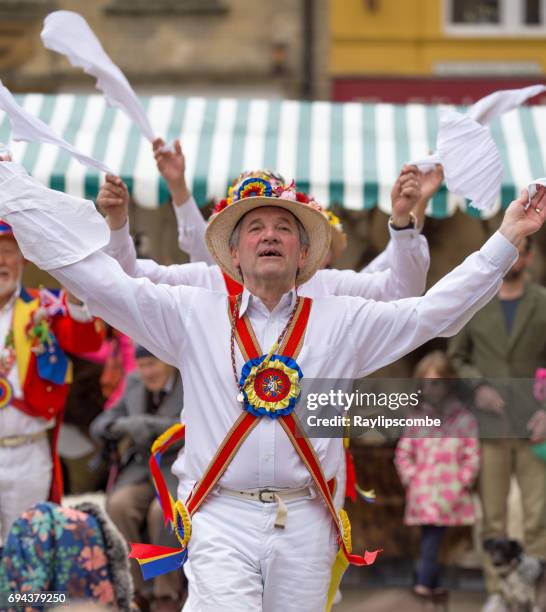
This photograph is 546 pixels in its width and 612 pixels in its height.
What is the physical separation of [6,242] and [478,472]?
322 centimetres

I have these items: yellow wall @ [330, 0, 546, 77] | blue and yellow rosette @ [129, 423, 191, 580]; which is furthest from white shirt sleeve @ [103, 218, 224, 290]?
yellow wall @ [330, 0, 546, 77]

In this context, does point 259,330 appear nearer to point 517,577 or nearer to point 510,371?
point 517,577

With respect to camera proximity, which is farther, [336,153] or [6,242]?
[336,153]

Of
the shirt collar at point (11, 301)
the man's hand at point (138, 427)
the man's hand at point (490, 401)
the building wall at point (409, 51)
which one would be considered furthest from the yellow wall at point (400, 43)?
the shirt collar at point (11, 301)

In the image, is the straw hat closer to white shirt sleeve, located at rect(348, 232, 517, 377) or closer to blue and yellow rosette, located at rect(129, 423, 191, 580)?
white shirt sleeve, located at rect(348, 232, 517, 377)

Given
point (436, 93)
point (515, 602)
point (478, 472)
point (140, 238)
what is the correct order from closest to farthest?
point (515, 602)
point (478, 472)
point (140, 238)
point (436, 93)

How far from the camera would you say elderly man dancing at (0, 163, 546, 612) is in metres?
3.96

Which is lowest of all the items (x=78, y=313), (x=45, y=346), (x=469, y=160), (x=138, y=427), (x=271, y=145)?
(x=138, y=427)

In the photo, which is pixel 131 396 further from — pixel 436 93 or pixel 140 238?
pixel 436 93

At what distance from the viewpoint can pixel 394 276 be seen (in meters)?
5.43

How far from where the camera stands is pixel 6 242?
19.6 ft

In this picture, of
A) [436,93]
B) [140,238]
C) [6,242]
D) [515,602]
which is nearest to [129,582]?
[6,242]

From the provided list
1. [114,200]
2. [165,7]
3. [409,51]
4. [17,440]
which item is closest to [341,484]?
[114,200]

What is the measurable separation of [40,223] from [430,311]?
1240mm
